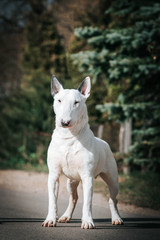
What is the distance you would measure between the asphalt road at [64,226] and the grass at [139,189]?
3.48ft

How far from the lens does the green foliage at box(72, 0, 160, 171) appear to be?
360 inches

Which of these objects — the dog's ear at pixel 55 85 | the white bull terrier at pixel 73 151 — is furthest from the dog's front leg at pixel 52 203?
the dog's ear at pixel 55 85

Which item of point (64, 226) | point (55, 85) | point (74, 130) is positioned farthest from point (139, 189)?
point (55, 85)

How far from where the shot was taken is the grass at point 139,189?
7.32m

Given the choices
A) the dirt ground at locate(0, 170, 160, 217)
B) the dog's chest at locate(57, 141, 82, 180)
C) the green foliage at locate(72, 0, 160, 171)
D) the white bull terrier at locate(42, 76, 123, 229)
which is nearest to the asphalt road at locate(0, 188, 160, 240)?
the white bull terrier at locate(42, 76, 123, 229)

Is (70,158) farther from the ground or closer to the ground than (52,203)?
farther from the ground

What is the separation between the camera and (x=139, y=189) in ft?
29.2

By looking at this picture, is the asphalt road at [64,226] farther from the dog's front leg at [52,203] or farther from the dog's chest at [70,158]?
the dog's chest at [70,158]

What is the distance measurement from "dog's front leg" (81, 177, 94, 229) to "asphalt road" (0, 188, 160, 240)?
3.5 inches

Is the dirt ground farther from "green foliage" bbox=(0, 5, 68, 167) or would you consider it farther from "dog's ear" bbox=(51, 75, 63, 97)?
"dog's ear" bbox=(51, 75, 63, 97)

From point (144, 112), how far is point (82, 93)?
17.2 ft

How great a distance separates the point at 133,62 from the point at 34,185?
4286 millimetres

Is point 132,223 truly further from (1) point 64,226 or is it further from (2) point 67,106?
(2) point 67,106

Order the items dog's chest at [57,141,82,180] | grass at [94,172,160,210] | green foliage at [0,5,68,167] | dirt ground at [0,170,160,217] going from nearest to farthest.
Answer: dog's chest at [57,141,82,180] → dirt ground at [0,170,160,217] → grass at [94,172,160,210] → green foliage at [0,5,68,167]
